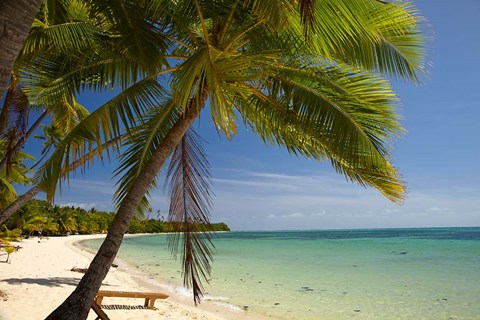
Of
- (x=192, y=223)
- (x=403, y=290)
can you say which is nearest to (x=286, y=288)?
(x=403, y=290)

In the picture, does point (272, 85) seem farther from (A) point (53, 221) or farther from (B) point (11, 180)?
(A) point (53, 221)

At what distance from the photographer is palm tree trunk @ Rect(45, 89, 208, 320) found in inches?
147

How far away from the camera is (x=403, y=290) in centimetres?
1303

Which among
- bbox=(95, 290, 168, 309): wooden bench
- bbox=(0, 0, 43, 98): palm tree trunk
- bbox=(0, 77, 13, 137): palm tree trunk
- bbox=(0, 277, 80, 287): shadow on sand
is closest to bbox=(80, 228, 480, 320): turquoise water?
bbox=(95, 290, 168, 309): wooden bench

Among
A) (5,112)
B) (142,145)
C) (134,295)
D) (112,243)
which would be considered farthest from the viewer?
(134,295)

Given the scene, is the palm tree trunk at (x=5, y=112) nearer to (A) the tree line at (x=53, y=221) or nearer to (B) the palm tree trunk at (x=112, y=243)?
(B) the palm tree trunk at (x=112, y=243)

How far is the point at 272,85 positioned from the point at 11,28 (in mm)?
3373

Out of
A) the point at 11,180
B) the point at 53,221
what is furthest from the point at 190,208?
the point at 53,221

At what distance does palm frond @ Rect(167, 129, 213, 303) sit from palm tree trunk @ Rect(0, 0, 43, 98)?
3060 millimetres

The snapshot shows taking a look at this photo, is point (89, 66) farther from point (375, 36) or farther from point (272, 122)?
point (375, 36)

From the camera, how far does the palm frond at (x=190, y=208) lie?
4.76 metres

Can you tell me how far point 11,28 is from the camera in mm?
1969

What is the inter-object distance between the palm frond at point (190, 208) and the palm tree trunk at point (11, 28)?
3.06m

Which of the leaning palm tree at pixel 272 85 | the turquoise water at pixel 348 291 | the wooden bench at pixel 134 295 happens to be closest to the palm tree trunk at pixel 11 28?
the leaning palm tree at pixel 272 85
